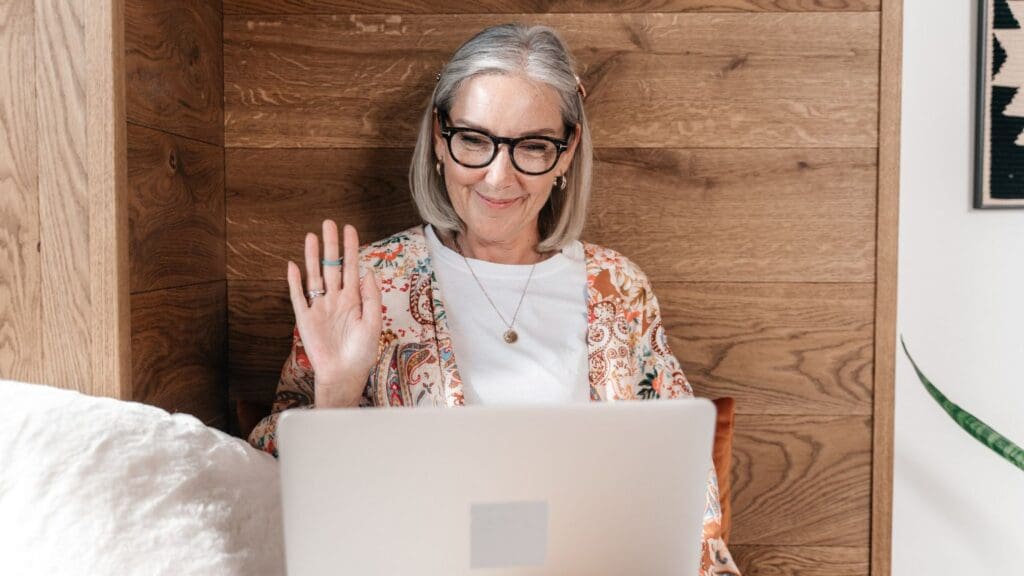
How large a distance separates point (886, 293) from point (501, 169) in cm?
88

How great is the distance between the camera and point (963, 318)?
1.74 meters

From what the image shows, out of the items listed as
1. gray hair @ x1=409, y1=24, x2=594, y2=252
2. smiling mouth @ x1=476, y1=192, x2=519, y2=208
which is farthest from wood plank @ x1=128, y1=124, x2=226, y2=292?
smiling mouth @ x1=476, y1=192, x2=519, y2=208

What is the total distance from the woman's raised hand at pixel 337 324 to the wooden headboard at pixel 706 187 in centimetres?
43

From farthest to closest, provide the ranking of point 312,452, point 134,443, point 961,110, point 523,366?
point 961,110, point 523,366, point 134,443, point 312,452

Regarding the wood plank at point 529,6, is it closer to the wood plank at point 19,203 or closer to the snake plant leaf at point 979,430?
the wood plank at point 19,203

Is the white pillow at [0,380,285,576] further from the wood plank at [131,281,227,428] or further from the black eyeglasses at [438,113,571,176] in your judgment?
the black eyeglasses at [438,113,571,176]

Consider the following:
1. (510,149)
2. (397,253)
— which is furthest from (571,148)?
(397,253)

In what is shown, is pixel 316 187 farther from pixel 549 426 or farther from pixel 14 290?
pixel 549 426

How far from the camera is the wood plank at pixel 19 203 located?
1081 mm

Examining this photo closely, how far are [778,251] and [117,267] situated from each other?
48.8 inches

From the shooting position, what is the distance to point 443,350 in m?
1.42

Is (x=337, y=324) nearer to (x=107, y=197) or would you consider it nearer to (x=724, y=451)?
(x=107, y=197)

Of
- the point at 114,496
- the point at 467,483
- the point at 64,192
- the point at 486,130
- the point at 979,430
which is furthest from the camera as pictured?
the point at 979,430

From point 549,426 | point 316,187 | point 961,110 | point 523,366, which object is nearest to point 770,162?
point 961,110
